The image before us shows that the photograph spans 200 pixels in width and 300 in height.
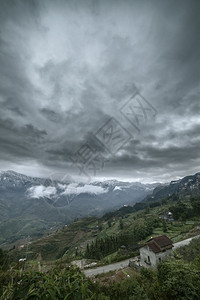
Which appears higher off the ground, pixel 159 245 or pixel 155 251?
pixel 159 245

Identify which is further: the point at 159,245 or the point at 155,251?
the point at 159,245

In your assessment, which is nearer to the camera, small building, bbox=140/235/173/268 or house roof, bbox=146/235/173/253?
small building, bbox=140/235/173/268

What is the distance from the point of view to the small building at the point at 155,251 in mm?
22312

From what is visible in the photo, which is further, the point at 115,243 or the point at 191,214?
the point at 191,214

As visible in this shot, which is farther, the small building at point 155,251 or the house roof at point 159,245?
the house roof at point 159,245

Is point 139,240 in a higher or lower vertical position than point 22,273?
lower

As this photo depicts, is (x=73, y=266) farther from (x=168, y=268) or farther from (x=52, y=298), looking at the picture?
(x=168, y=268)

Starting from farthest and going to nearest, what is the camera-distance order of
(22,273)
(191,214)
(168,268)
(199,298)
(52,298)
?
1. (191,214)
2. (168,268)
3. (199,298)
4. (22,273)
5. (52,298)

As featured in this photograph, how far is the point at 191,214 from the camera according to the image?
68250 mm

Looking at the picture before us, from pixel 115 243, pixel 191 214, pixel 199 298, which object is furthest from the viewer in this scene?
pixel 191 214

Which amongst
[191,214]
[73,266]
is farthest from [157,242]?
[191,214]

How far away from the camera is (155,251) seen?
22375 mm

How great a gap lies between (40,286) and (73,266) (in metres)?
0.86

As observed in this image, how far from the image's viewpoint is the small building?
878 inches
